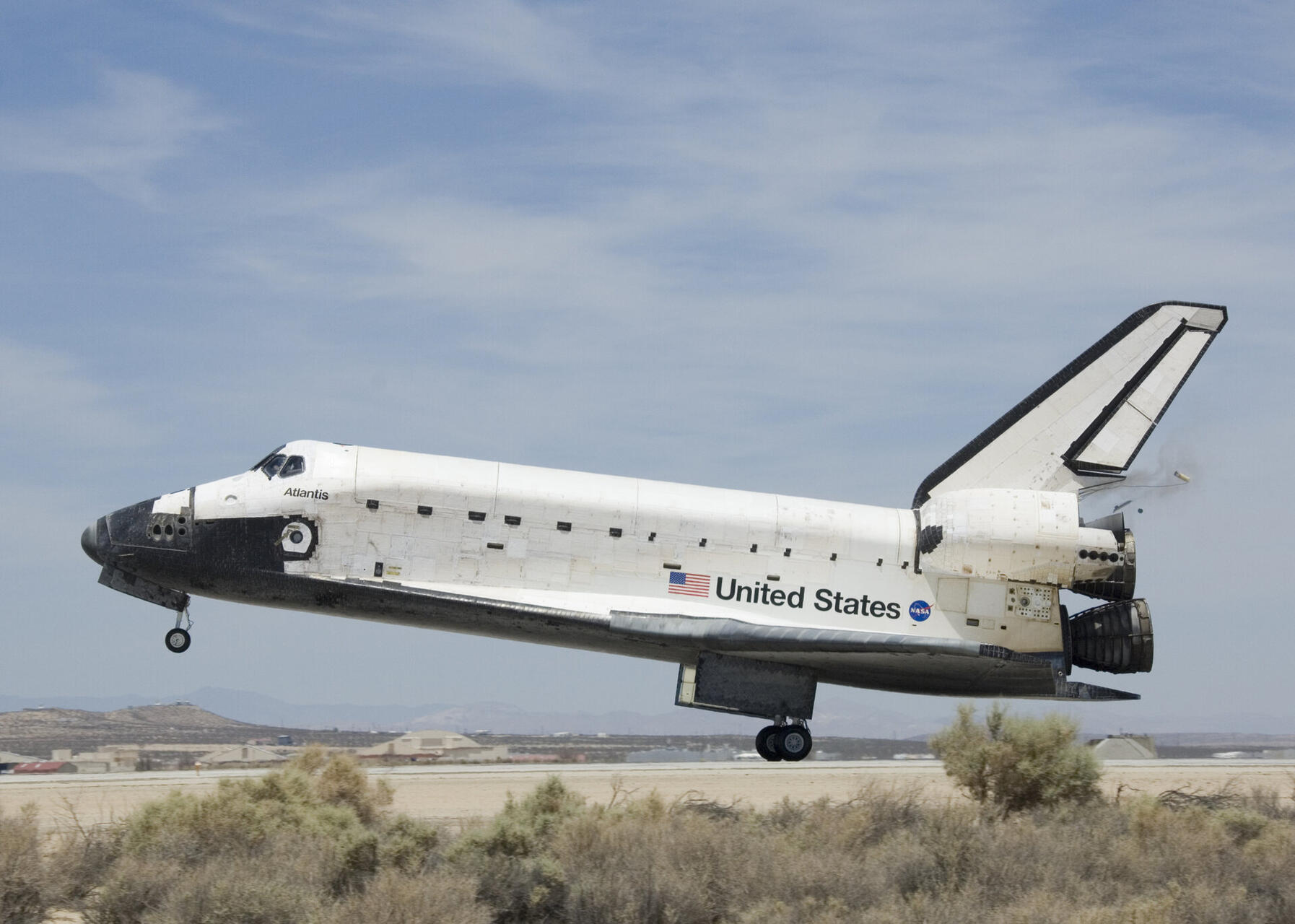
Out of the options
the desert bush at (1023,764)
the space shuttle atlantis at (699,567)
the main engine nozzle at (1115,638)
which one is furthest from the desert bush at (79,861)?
the main engine nozzle at (1115,638)

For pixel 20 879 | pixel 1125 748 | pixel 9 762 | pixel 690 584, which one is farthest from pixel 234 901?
pixel 9 762

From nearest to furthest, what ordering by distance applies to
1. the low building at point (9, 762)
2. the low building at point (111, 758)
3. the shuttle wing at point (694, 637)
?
the shuttle wing at point (694, 637), the low building at point (111, 758), the low building at point (9, 762)

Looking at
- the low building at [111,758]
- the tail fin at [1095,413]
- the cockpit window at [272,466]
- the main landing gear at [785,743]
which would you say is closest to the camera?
the cockpit window at [272,466]

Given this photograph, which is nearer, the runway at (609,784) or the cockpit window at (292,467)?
the cockpit window at (292,467)

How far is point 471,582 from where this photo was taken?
18.1m

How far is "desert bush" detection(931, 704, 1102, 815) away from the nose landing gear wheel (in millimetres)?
9995

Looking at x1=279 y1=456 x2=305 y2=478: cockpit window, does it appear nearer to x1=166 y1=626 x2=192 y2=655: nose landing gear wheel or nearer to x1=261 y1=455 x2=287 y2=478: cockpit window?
x1=261 y1=455 x2=287 y2=478: cockpit window

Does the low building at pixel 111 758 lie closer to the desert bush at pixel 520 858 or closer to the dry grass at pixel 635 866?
the dry grass at pixel 635 866

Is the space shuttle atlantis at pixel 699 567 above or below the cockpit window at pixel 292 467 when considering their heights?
below

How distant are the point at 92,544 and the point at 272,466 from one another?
2.46 meters

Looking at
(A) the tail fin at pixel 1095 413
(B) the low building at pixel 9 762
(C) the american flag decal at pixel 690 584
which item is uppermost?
(A) the tail fin at pixel 1095 413

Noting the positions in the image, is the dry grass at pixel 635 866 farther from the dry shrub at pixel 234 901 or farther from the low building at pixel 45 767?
the low building at pixel 45 767

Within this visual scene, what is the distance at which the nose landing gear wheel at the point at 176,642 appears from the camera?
63.8 feet

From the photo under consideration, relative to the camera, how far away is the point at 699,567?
1866 cm
